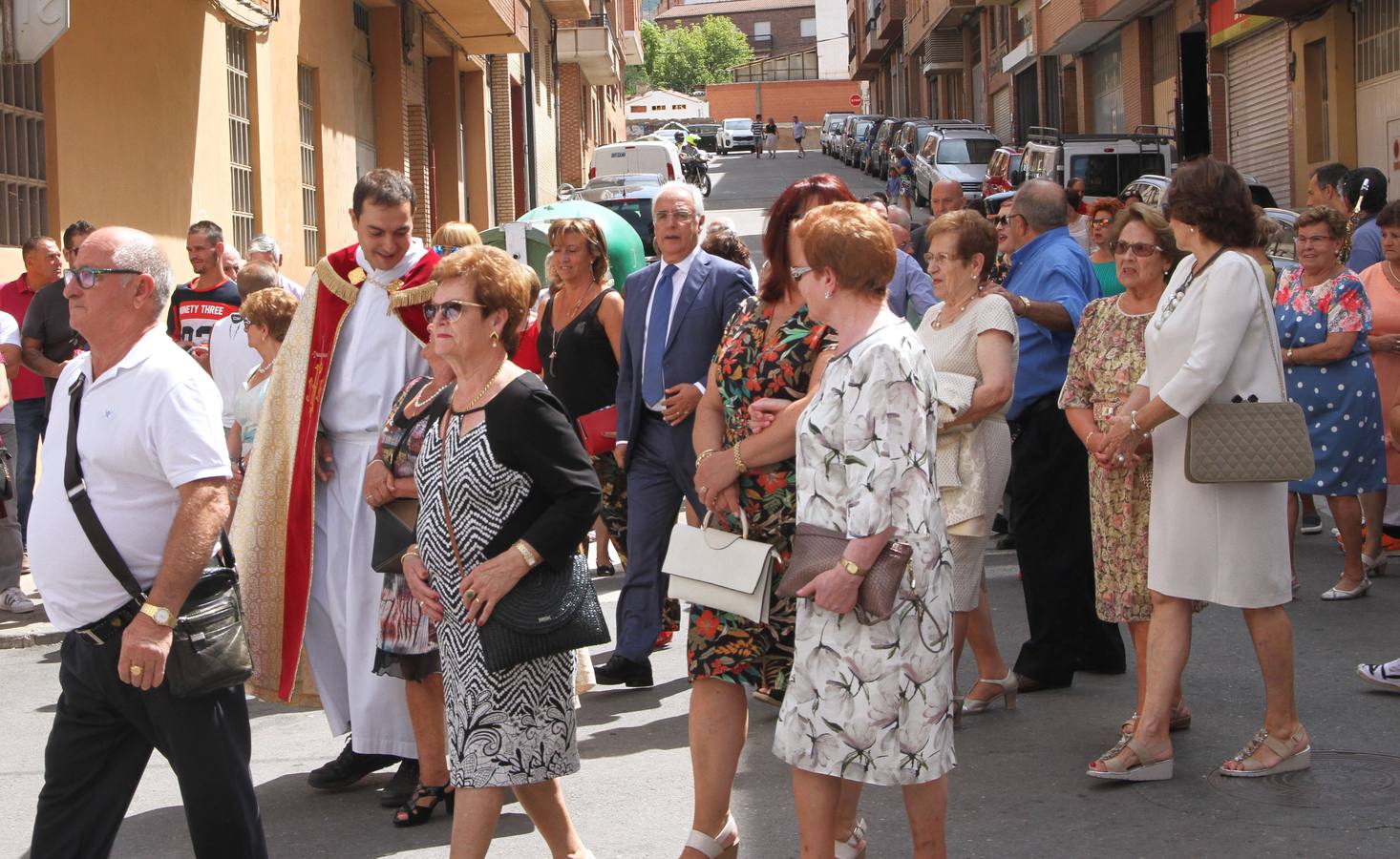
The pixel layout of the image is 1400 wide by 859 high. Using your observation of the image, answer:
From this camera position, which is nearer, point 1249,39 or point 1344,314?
point 1344,314

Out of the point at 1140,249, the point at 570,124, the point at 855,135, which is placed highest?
the point at 855,135

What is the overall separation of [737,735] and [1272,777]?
2.02 metres

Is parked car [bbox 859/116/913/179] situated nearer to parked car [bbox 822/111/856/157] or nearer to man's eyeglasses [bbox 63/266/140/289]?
parked car [bbox 822/111/856/157]

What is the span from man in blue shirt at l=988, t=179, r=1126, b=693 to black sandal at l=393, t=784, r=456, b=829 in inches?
98.6

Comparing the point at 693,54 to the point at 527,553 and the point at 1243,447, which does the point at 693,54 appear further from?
the point at 527,553

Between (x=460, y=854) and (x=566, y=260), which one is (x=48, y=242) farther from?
(x=460, y=854)

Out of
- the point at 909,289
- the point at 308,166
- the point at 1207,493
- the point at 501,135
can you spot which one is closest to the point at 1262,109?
the point at 501,135

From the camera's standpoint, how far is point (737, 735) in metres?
4.40

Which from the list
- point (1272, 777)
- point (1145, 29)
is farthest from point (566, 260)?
point (1145, 29)

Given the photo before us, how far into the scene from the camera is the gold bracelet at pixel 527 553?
162 inches

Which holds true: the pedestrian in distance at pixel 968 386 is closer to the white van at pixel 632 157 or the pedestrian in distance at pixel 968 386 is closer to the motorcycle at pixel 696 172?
the white van at pixel 632 157

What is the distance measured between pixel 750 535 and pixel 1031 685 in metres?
2.62

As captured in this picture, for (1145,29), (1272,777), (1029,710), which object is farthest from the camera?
(1145,29)

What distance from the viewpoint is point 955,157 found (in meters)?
35.8
